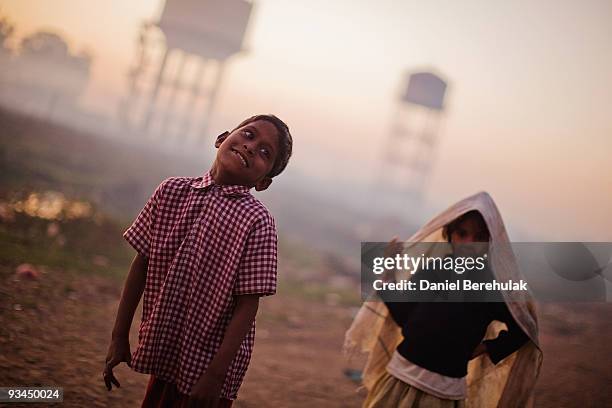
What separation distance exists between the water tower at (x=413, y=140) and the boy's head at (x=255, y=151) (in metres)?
14.9

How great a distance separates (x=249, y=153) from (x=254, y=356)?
318cm

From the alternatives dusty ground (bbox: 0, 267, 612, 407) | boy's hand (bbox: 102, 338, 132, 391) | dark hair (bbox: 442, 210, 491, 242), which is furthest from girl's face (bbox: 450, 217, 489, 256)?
dusty ground (bbox: 0, 267, 612, 407)

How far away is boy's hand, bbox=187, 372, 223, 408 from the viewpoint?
1.30 metres

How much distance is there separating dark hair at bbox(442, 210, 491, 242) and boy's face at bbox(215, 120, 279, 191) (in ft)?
3.58

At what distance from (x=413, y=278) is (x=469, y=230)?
14.1 inches

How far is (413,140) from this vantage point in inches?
656

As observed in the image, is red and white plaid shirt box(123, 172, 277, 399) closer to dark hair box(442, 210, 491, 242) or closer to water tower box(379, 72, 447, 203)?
dark hair box(442, 210, 491, 242)

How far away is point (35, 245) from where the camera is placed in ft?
16.4

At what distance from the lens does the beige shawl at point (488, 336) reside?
2066mm

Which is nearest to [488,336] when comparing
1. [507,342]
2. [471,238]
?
[507,342]

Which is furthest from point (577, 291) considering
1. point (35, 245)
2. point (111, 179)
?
point (111, 179)

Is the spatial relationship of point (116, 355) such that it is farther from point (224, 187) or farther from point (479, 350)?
point (479, 350)

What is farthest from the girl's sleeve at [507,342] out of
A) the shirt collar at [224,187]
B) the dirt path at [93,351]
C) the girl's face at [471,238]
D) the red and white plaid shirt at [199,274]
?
the dirt path at [93,351]

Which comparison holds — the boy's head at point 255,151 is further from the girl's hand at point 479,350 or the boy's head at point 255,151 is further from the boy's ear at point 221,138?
the girl's hand at point 479,350
